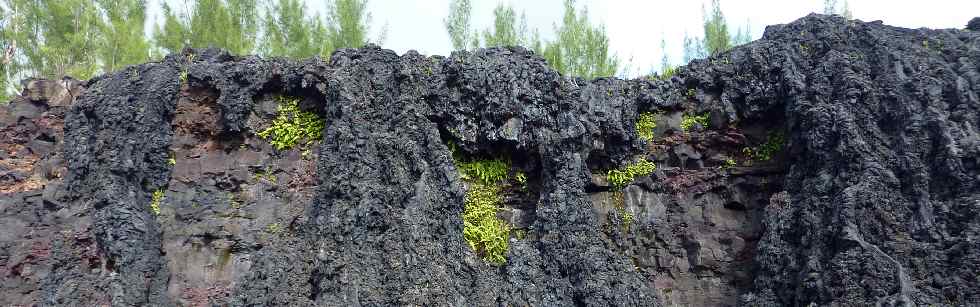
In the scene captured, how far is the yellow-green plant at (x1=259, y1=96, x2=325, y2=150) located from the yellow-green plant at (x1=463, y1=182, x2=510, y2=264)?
2.14 meters

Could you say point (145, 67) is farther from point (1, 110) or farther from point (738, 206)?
point (738, 206)

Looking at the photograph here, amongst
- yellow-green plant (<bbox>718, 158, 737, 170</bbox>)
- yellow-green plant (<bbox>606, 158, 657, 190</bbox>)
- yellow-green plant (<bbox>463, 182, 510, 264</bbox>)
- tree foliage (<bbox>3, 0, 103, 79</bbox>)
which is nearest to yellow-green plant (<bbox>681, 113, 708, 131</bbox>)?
yellow-green plant (<bbox>718, 158, 737, 170</bbox>)

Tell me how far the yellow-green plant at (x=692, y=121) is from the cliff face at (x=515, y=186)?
0.14 ft

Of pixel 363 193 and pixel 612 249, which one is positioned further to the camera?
pixel 612 249

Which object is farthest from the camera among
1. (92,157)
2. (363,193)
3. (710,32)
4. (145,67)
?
(710,32)

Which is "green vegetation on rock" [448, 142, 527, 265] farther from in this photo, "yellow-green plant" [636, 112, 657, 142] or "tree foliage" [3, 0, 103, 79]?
"tree foliage" [3, 0, 103, 79]

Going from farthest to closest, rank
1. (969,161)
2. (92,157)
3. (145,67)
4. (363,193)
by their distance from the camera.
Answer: (145,67), (92,157), (363,193), (969,161)

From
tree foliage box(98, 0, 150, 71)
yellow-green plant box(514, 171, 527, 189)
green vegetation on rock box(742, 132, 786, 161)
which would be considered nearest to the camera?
green vegetation on rock box(742, 132, 786, 161)

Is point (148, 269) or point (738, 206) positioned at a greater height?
point (738, 206)

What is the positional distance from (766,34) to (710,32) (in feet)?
23.2

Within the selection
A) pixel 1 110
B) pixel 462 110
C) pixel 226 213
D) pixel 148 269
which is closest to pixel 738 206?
pixel 462 110

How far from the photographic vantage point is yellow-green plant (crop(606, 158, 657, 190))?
8.30 metres

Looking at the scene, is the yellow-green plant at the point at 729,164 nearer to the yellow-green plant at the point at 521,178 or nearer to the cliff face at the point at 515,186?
the cliff face at the point at 515,186

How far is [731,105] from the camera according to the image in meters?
8.20
